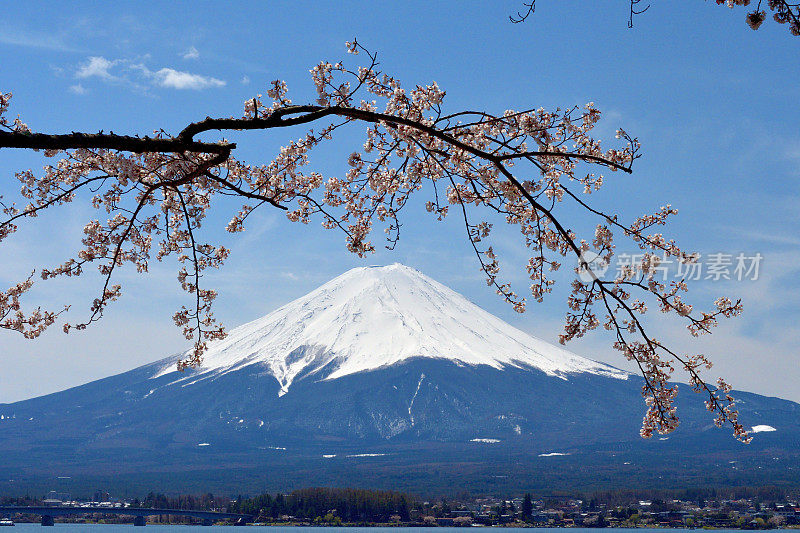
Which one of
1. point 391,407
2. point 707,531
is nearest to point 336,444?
point 391,407

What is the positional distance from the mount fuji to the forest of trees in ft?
82.8

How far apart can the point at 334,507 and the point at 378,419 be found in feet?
302

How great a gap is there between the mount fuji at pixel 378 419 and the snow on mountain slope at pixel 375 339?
47 centimetres

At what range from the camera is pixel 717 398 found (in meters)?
3.67

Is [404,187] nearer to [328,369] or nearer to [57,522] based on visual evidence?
[57,522]

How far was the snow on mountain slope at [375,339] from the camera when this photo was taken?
180 m

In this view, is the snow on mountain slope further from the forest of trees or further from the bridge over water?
the forest of trees

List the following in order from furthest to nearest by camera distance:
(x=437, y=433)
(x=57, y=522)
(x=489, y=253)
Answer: (x=437, y=433), (x=57, y=522), (x=489, y=253)

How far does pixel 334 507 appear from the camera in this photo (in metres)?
75.8

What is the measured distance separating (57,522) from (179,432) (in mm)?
43950

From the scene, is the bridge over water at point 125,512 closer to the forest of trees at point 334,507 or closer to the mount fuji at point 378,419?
the forest of trees at point 334,507

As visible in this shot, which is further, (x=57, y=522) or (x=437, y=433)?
(x=437, y=433)

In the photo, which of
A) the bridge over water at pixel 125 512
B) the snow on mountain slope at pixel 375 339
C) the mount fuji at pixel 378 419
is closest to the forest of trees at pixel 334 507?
the bridge over water at pixel 125 512

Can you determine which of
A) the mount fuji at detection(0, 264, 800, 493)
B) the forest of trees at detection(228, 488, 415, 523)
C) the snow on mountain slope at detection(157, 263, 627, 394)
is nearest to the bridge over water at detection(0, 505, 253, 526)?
the forest of trees at detection(228, 488, 415, 523)
